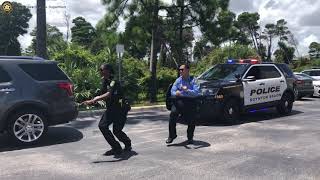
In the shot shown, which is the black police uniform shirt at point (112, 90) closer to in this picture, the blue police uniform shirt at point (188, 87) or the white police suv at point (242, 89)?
the blue police uniform shirt at point (188, 87)

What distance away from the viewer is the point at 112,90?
8.23 meters

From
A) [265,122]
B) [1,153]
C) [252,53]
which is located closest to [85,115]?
[265,122]

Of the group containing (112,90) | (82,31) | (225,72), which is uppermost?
(82,31)

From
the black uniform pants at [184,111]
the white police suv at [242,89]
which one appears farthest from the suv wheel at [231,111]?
the black uniform pants at [184,111]

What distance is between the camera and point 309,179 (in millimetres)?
7074

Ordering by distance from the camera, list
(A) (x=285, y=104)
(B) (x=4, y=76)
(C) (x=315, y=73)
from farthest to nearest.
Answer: (C) (x=315, y=73) < (A) (x=285, y=104) < (B) (x=4, y=76)

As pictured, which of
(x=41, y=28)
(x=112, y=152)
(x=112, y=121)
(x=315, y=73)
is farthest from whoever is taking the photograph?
(x=315, y=73)

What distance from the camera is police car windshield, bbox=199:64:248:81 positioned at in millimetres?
13282

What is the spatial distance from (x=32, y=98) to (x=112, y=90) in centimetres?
213

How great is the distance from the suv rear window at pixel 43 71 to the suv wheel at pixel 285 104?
6.96 m

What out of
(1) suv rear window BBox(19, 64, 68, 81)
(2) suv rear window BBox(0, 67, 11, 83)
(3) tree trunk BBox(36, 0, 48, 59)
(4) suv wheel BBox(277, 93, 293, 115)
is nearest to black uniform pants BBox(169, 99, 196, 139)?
(1) suv rear window BBox(19, 64, 68, 81)

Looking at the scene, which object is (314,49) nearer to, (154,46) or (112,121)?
(154,46)

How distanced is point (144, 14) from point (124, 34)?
43.0 inches

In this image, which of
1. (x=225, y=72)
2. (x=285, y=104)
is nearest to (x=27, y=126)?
(x=225, y=72)
